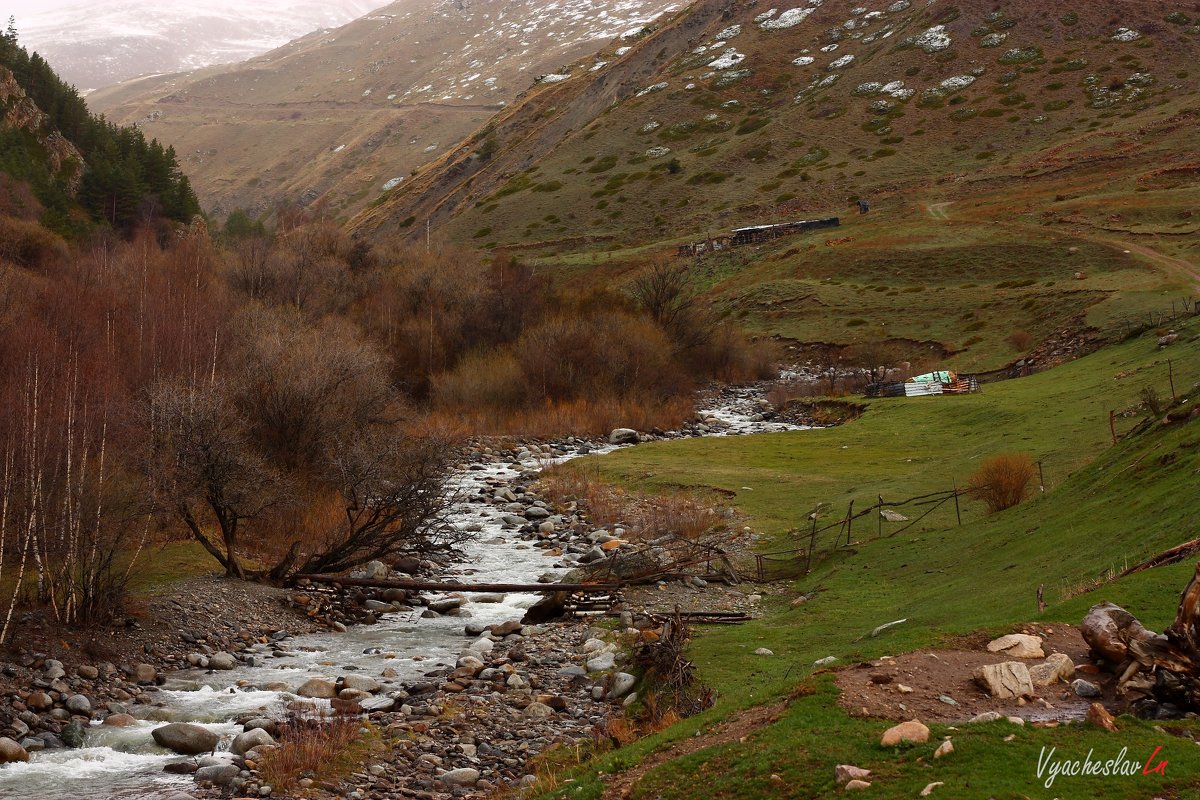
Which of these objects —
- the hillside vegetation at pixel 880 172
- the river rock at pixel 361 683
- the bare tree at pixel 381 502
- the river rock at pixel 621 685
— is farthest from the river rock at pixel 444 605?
the hillside vegetation at pixel 880 172

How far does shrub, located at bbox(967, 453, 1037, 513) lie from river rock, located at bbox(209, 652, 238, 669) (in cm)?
1714

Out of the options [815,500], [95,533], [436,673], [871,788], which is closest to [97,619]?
[95,533]

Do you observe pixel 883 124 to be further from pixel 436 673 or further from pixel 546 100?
pixel 436 673

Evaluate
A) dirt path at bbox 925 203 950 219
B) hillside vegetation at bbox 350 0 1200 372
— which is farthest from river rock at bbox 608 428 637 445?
dirt path at bbox 925 203 950 219

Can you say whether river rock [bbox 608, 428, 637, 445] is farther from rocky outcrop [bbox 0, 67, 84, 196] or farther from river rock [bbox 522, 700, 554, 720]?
rocky outcrop [bbox 0, 67, 84, 196]

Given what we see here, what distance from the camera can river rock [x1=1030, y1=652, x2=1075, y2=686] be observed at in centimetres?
1009

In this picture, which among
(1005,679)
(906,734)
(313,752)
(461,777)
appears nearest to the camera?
(906,734)

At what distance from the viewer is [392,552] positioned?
24906 millimetres

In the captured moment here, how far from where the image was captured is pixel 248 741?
534 inches

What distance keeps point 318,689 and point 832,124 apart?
126 metres

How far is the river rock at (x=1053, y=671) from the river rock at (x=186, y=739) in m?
10.7

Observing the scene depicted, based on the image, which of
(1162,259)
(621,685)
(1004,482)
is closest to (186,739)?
(621,685)

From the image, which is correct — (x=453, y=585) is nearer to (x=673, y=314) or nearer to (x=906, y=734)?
(x=906, y=734)

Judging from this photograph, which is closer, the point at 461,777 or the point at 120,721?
the point at 461,777
